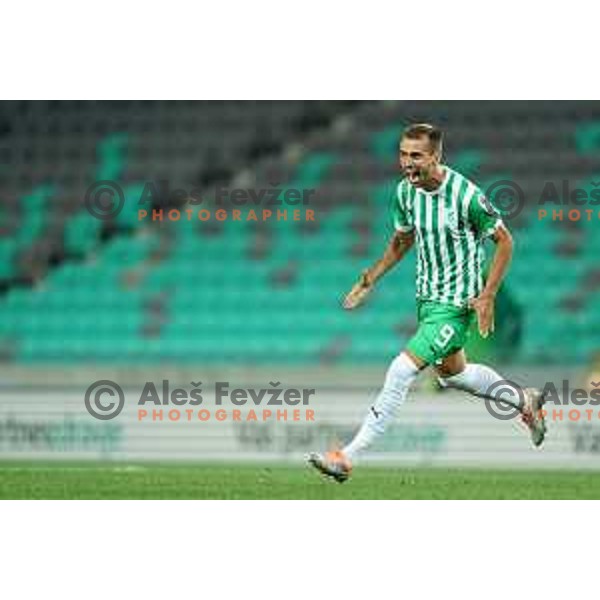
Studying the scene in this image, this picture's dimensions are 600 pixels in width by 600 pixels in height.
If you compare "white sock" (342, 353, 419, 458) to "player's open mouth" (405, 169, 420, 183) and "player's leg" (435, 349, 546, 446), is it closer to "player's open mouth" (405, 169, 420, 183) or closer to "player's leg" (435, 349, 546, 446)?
"player's leg" (435, 349, 546, 446)

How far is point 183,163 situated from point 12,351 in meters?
2.82

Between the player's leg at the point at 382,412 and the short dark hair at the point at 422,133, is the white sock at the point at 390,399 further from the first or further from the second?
the short dark hair at the point at 422,133

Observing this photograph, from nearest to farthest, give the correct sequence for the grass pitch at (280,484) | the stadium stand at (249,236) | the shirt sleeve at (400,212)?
the shirt sleeve at (400,212)
the grass pitch at (280,484)
the stadium stand at (249,236)

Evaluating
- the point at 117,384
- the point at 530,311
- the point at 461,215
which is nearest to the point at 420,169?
the point at 461,215

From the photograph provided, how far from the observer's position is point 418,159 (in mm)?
7797

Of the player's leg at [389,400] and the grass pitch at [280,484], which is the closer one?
the player's leg at [389,400]

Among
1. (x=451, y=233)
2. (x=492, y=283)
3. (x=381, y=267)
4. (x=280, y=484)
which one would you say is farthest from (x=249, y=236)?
(x=492, y=283)

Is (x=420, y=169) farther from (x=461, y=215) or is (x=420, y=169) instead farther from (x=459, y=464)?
(x=459, y=464)

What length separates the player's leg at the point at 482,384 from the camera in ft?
27.0

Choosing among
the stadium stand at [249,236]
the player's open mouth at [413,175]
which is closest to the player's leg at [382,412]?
the player's open mouth at [413,175]

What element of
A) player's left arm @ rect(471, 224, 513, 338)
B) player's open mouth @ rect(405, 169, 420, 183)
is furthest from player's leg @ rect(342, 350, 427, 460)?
player's open mouth @ rect(405, 169, 420, 183)

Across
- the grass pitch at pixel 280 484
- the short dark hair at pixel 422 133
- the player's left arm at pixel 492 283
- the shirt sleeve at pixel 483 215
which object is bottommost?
the grass pitch at pixel 280 484

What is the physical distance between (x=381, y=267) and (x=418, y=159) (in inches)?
25.6

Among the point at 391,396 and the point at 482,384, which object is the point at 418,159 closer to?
the point at 391,396
